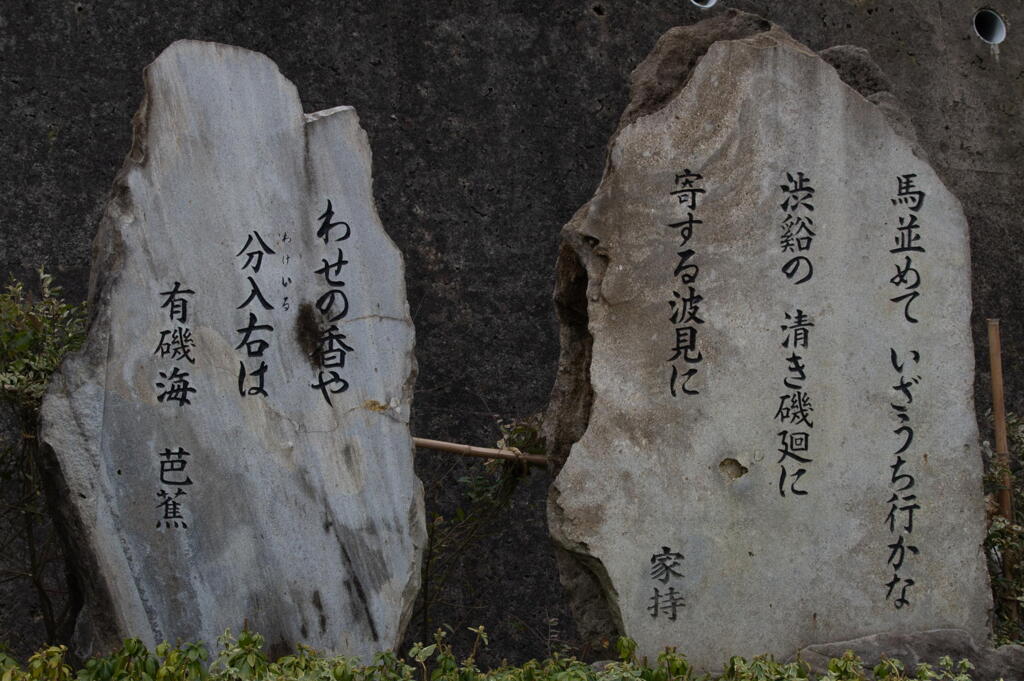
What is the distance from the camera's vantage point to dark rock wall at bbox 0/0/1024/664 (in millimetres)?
5016

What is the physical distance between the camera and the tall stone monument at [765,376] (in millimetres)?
3713

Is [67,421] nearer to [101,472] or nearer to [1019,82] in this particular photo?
[101,472]

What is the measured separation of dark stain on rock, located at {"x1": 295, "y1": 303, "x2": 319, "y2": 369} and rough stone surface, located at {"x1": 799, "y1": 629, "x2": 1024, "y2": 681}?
65.7 inches

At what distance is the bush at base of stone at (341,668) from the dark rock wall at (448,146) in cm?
177

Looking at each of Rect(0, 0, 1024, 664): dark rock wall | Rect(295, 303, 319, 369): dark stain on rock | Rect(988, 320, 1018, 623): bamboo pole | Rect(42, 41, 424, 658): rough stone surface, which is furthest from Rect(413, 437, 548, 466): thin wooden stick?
Rect(988, 320, 1018, 623): bamboo pole

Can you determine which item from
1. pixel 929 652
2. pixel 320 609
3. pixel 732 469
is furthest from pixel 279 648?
pixel 929 652

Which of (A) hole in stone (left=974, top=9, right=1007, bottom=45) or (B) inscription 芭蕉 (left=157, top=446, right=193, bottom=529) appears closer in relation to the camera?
(B) inscription 芭蕉 (left=157, top=446, right=193, bottom=529)

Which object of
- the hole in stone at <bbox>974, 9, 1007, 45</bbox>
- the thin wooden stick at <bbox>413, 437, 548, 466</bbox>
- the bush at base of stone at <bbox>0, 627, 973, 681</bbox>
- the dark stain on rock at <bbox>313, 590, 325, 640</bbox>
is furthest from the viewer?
the hole in stone at <bbox>974, 9, 1007, 45</bbox>

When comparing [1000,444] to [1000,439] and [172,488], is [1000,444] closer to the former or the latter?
[1000,439]

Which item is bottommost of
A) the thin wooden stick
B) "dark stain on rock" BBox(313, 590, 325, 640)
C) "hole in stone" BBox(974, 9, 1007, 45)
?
"dark stain on rock" BBox(313, 590, 325, 640)

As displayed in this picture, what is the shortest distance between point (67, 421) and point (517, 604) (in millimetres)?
2465

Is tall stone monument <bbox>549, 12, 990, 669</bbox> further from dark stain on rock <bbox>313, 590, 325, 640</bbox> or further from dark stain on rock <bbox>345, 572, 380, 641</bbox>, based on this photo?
dark stain on rock <bbox>313, 590, 325, 640</bbox>

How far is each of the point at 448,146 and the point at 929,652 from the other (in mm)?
2870

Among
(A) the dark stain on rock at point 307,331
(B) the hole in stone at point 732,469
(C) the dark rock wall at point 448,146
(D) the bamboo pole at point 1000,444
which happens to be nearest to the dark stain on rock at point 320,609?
(A) the dark stain on rock at point 307,331
